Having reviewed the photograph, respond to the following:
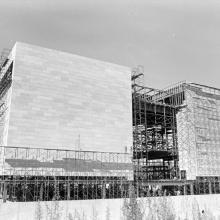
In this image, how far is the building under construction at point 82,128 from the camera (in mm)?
32688

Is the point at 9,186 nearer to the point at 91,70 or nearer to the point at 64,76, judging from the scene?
the point at 64,76

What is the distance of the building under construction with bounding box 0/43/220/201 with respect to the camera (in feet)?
107

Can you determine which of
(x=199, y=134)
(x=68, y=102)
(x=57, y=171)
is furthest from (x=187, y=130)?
(x=57, y=171)

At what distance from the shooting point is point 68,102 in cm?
3616

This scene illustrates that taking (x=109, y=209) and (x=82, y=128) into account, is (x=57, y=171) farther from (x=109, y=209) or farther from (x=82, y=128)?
(x=109, y=209)

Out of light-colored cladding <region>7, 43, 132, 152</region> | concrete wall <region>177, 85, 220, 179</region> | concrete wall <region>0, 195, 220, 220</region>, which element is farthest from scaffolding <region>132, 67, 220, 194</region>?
light-colored cladding <region>7, 43, 132, 152</region>

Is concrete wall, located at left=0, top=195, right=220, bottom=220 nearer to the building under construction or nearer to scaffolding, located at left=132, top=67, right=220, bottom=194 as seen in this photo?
the building under construction

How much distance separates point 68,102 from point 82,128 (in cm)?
369

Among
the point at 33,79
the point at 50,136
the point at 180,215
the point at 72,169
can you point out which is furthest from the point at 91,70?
the point at 180,215

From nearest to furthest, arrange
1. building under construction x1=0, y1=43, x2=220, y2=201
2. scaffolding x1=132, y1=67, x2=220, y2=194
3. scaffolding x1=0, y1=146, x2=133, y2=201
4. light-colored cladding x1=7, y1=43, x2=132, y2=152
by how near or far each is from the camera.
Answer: scaffolding x1=0, y1=146, x2=133, y2=201 → building under construction x1=0, y1=43, x2=220, y2=201 → light-colored cladding x1=7, y1=43, x2=132, y2=152 → scaffolding x1=132, y1=67, x2=220, y2=194

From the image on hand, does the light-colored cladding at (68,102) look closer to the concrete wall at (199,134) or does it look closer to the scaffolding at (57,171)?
the scaffolding at (57,171)

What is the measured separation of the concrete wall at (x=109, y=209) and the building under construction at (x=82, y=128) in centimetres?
253

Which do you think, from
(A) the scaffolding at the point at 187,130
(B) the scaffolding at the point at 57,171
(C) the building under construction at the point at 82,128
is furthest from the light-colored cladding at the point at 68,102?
(A) the scaffolding at the point at 187,130

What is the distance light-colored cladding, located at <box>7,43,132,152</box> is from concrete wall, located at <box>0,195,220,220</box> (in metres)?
7.66
